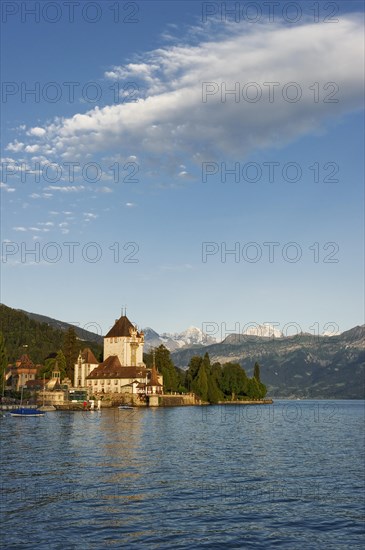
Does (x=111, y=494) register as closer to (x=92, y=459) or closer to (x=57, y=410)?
(x=92, y=459)

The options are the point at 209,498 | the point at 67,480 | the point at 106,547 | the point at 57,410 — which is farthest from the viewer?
the point at 57,410

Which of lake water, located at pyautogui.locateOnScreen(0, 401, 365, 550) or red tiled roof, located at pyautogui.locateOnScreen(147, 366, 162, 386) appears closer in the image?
lake water, located at pyautogui.locateOnScreen(0, 401, 365, 550)

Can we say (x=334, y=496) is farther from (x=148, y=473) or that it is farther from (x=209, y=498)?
(x=148, y=473)

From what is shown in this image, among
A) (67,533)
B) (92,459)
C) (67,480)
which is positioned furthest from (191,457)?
(67,533)

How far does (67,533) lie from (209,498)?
42.0 feet

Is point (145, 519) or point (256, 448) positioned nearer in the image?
point (145, 519)

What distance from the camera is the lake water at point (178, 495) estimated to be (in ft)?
104

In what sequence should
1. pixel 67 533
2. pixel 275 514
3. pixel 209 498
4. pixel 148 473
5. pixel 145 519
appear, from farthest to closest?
pixel 148 473
pixel 209 498
pixel 275 514
pixel 145 519
pixel 67 533

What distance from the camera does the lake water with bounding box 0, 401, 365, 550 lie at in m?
31.6

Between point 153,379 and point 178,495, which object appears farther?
point 153,379

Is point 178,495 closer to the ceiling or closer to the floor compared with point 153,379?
closer to the floor

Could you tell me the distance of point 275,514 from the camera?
37.2 metres

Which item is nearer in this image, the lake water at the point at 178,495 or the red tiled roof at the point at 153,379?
A: the lake water at the point at 178,495

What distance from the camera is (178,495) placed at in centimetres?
4169
